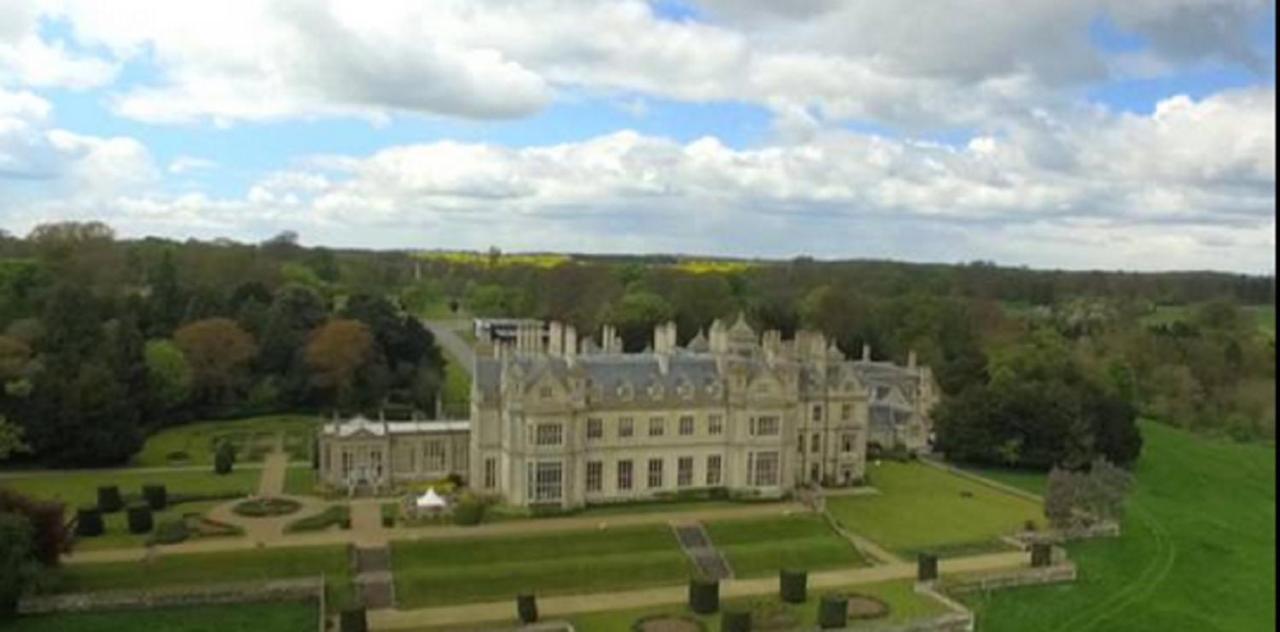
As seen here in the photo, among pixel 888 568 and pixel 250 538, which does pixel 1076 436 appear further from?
pixel 250 538

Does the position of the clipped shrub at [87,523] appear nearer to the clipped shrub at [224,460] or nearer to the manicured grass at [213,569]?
the manicured grass at [213,569]

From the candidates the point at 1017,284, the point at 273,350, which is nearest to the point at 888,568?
the point at 273,350

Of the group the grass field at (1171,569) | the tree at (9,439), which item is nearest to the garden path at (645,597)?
the grass field at (1171,569)

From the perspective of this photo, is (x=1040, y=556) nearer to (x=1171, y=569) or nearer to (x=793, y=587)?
(x=1171, y=569)

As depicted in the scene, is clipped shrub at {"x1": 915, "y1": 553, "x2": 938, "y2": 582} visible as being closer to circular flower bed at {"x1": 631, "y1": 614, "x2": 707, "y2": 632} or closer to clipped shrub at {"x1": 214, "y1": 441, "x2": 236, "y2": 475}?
circular flower bed at {"x1": 631, "y1": 614, "x2": 707, "y2": 632}

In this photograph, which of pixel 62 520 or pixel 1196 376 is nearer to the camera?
pixel 62 520

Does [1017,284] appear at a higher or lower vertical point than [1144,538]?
higher
